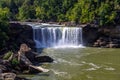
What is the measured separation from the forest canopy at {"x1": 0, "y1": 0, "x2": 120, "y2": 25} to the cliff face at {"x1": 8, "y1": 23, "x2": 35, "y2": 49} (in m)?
2.67

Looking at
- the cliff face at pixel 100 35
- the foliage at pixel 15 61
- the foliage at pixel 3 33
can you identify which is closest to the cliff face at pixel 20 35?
the foliage at pixel 3 33

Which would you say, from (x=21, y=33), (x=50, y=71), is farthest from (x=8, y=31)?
(x=50, y=71)

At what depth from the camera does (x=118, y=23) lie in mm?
63906

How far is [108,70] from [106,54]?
12.0m

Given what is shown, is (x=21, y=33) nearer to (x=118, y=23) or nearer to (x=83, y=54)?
(x=83, y=54)

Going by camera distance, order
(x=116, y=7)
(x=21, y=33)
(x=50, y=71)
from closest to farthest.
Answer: (x=50, y=71) → (x=21, y=33) → (x=116, y=7)

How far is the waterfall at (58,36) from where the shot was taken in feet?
206

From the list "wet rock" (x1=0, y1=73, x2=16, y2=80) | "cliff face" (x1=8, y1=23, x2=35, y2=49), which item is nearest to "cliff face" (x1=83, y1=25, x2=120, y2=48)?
"cliff face" (x1=8, y1=23, x2=35, y2=49)

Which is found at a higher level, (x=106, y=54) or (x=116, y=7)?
(x=116, y=7)

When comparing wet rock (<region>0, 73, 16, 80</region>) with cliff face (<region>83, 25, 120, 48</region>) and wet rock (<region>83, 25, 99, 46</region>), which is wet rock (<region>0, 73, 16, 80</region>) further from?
wet rock (<region>83, 25, 99, 46</region>)

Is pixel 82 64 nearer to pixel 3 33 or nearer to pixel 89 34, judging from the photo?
pixel 3 33

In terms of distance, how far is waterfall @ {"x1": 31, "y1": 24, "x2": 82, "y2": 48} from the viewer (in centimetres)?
6291

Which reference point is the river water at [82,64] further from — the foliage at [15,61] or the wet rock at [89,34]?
the wet rock at [89,34]

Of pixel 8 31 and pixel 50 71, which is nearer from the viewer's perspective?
pixel 50 71
